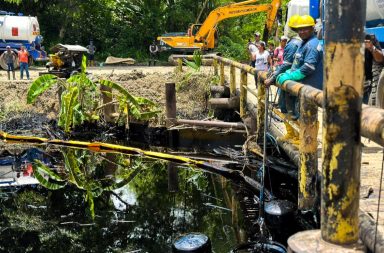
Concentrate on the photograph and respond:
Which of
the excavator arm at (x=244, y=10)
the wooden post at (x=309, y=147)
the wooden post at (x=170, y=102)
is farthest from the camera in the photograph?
the excavator arm at (x=244, y=10)

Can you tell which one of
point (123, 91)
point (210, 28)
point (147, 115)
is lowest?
point (147, 115)

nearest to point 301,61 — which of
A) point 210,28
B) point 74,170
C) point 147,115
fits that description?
point 74,170

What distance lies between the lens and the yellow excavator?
802 inches

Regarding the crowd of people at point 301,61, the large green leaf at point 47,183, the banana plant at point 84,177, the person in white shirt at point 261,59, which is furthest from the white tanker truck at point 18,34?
the crowd of people at point 301,61

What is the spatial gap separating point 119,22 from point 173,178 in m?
21.2

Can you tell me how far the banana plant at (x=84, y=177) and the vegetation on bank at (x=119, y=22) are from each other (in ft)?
56.3

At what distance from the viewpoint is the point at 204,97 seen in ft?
43.6

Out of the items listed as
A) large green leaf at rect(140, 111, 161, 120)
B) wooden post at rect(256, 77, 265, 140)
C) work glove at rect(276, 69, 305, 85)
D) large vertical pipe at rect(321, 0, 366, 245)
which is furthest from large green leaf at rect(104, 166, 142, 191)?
large vertical pipe at rect(321, 0, 366, 245)

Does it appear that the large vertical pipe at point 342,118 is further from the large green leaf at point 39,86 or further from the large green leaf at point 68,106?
the large green leaf at point 39,86

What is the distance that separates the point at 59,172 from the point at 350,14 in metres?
7.56

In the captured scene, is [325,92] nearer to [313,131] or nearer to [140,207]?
[313,131]

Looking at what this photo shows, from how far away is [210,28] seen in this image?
22.1 meters

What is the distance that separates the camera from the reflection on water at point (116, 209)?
5973 mm

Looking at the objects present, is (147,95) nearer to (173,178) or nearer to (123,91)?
(123,91)
